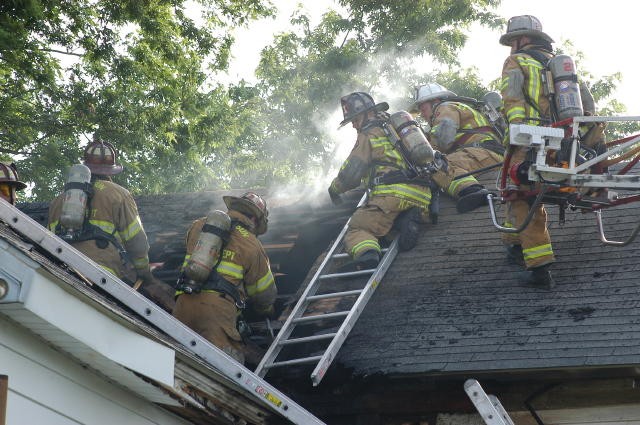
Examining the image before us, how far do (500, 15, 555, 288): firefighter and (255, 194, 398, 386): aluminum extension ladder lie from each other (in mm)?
1078

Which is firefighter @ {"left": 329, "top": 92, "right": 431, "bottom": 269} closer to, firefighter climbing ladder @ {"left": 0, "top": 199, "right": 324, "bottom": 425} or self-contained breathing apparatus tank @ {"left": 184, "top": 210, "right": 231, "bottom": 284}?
self-contained breathing apparatus tank @ {"left": 184, "top": 210, "right": 231, "bottom": 284}

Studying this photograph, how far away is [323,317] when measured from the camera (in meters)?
7.73

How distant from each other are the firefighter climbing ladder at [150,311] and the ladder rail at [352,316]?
95cm

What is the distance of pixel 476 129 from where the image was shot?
9789mm

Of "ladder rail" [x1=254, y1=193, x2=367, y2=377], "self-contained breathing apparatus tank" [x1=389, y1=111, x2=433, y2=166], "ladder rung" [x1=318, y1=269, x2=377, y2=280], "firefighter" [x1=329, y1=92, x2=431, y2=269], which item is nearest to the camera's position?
"ladder rail" [x1=254, y1=193, x2=367, y2=377]

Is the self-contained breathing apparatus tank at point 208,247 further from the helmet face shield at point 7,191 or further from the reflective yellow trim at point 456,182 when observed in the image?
the reflective yellow trim at point 456,182

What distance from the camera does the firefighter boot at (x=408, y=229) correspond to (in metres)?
8.62

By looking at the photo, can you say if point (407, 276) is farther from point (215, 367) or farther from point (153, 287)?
point (215, 367)

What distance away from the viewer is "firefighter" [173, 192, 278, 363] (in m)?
7.63

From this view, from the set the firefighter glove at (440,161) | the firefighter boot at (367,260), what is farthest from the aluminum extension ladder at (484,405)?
the firefighter glove at (440,161)

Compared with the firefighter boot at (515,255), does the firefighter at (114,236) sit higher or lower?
higher

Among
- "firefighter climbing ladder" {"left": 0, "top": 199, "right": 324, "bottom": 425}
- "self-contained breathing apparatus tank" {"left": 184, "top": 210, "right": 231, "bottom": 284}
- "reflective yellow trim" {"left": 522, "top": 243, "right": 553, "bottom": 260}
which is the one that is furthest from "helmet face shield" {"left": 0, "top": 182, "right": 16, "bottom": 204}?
"reflective yellow trim" {"left": 522, "top": 243, "right": 553, "bottom": 260}

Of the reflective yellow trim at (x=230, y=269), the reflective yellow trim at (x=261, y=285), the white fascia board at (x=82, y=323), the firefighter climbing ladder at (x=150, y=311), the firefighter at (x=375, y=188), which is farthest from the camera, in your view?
the firefighter at (x=375, y=188)

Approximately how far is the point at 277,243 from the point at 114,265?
165 centimetres
